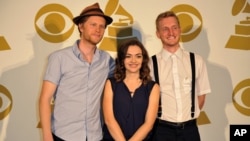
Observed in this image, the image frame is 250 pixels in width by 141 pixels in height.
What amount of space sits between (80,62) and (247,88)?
133cm

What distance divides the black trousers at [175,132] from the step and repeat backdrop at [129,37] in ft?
1.90

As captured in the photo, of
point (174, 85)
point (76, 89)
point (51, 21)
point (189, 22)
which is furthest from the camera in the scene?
point (189, 22)

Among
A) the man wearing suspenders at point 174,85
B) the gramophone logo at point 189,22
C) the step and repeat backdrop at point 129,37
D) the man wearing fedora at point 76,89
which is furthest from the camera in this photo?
the gramophone logo at point 189,22

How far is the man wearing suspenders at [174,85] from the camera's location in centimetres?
164

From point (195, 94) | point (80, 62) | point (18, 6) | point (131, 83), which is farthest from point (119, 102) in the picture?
point (18, 6)

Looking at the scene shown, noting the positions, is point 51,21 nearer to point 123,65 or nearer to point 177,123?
point 123,65

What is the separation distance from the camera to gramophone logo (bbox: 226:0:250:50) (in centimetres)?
220

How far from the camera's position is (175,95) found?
1.67 meters

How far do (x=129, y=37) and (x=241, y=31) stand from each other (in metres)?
0.83

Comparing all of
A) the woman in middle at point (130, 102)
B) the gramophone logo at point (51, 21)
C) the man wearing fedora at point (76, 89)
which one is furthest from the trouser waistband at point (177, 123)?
the gramophone logo at point (51, 21)

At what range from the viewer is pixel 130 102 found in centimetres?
155

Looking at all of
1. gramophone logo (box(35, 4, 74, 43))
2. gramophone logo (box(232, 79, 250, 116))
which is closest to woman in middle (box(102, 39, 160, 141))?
gramophone logo (box(35, 4, 74, 43))

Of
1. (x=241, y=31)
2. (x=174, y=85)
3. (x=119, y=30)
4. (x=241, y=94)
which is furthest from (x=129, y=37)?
(x=241, y=94)

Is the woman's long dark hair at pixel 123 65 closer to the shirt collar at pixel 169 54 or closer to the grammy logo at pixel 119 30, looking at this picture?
the shirt collar at pixel 169 54
